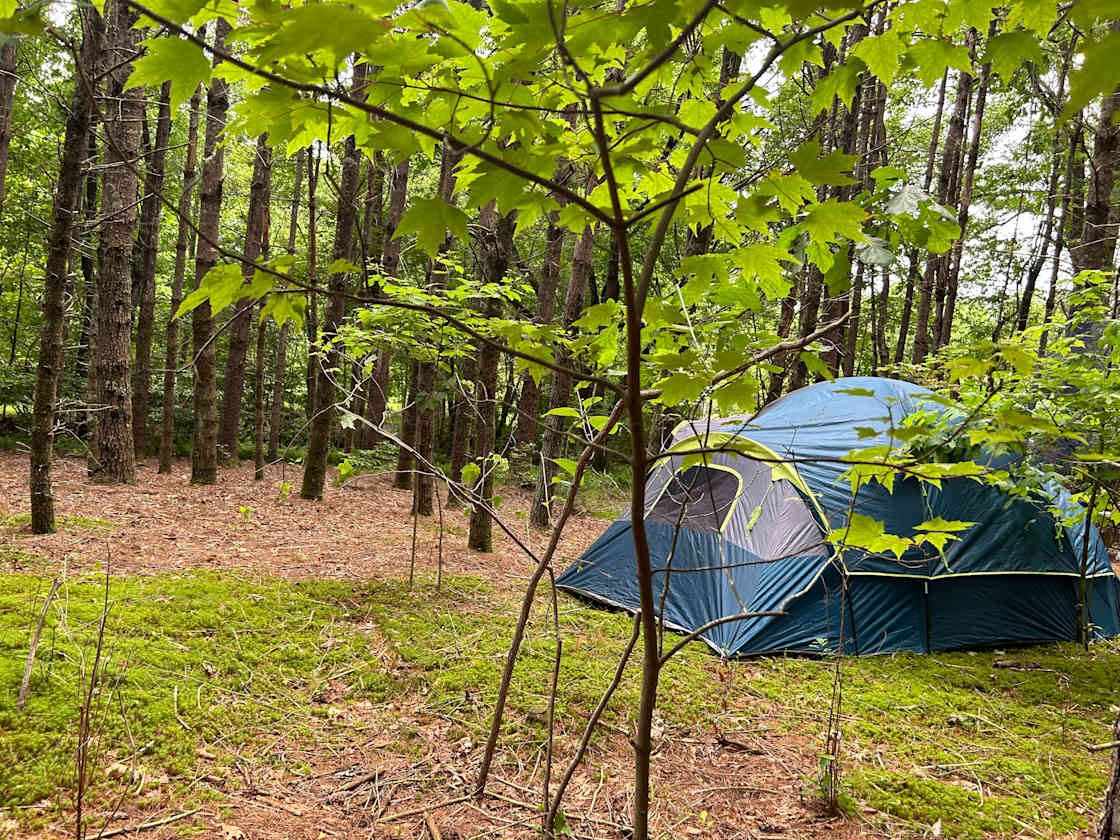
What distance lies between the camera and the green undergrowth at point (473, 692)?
7.81ft

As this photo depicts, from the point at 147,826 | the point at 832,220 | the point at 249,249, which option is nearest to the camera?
the point at 832,220

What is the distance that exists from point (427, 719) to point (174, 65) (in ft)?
8.79

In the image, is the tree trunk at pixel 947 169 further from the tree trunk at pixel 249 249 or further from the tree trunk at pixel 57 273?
the tree trunk at pixel 249 249

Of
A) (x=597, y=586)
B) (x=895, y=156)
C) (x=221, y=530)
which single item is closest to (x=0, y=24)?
(x=597, y=586)

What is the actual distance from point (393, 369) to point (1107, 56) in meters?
17.9

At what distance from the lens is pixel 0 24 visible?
0.71m

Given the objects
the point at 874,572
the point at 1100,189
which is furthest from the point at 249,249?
the point at 1100,189

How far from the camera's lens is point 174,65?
39.7 inches

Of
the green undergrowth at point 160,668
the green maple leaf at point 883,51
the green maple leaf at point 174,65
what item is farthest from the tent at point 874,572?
the green maple leaf at point 174,65

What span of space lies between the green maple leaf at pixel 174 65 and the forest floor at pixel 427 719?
129cm

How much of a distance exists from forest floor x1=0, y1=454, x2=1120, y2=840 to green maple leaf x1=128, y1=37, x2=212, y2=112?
129 centimetres

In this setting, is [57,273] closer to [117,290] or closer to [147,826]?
[117,290]

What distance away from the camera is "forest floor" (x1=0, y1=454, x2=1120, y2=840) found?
7.04 feet

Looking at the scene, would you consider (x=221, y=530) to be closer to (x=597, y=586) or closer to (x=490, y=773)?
(x=597, y=586)
